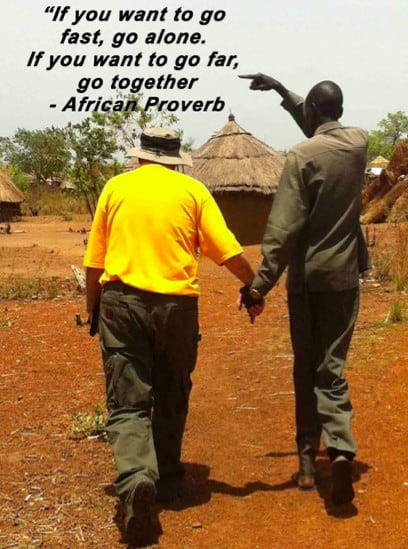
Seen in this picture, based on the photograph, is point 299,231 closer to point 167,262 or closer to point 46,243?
point 167,262

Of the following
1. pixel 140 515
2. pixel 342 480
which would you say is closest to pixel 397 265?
pixel 342 480

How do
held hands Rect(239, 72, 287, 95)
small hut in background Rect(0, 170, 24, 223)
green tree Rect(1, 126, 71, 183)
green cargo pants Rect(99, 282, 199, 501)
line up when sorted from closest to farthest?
green cargo pants Rect(99, 282, 199, 501) < held hands Rect(239, 72, 287, 95) < small hut in background Rect(0, 170, 24, 223) < green tree Rect(1, 126, 71, 183)

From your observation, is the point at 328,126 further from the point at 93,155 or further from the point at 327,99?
the point at 93,155

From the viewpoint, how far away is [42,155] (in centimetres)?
4212

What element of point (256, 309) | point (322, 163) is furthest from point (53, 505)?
point (322, 163)

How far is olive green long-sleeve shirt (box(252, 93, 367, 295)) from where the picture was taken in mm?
3357

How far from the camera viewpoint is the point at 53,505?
3.56m

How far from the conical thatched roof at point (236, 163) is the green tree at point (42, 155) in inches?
742

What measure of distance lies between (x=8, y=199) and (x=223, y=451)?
83.1ft

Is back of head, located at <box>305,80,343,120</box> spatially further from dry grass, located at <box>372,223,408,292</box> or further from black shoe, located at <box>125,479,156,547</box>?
dry grass, located at <box>372,223,408,292</box>

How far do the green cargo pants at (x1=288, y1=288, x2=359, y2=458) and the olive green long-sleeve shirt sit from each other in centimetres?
10

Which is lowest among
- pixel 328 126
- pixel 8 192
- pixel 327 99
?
pixel 8 192

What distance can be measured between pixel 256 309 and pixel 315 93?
1.03 meters

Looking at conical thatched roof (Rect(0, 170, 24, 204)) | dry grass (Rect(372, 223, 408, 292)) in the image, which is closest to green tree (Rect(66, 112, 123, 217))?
conical thatched roof (Rect(0, 170, 24, 204))
